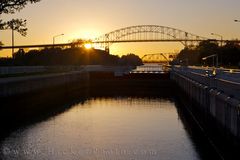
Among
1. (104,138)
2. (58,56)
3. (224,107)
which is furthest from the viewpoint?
(58,56)

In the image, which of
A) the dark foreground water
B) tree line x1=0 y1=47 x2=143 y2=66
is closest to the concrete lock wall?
the dark foreground water

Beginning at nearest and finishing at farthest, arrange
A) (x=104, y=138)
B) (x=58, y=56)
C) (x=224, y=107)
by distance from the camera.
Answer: (x=224, y=107) < (x=104, y=138) < (x=58, y=56)

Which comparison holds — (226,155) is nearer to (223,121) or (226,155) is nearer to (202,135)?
(223,121)

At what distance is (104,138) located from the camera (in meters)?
30.4

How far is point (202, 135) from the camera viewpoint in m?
32.3

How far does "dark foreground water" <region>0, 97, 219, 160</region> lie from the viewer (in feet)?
83.7

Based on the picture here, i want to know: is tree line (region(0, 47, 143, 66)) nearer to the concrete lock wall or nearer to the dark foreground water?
the dark foreground water

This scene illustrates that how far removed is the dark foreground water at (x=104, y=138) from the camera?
25.5 metres

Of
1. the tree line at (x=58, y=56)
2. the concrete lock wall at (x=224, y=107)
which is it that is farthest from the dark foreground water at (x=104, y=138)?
the tree line at (x=58, y=56)

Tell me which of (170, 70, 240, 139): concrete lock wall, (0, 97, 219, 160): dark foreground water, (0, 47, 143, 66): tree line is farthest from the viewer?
(0, 47, 143, 66): tree line

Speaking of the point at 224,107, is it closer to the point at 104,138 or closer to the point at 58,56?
the point at 104,138

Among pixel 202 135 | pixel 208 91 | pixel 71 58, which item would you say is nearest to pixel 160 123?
pixel 202 135

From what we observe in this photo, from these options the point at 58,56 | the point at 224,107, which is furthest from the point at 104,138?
the point at 58,56

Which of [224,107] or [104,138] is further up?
[224,107]
